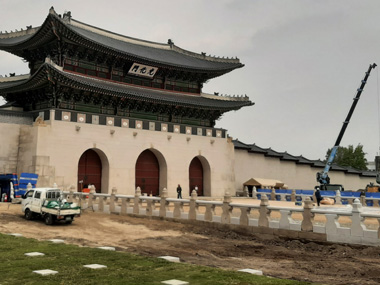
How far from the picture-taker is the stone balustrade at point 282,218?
1683cm

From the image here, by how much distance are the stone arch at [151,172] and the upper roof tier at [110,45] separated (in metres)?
9.03

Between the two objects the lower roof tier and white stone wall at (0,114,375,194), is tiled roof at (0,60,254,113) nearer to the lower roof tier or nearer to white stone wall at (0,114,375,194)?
the lower roof tier

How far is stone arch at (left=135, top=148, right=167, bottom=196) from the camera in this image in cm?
3928

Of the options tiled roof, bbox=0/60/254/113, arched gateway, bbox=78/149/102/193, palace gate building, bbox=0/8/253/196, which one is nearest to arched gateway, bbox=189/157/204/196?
palace gate building, bbox=0/8/253/196

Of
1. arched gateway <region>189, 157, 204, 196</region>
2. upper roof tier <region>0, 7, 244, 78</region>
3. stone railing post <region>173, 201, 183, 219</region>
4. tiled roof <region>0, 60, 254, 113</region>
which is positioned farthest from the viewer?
arched gateway <region>189, 157, 204, 196</region>

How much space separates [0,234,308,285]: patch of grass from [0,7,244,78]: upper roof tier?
24.2 metres

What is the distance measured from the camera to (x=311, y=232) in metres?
18.1

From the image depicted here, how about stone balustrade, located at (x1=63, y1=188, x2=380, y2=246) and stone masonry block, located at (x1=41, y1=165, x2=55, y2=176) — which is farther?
stone masonry block, located at (x1=41, y1=165, x2=55, y2=176)

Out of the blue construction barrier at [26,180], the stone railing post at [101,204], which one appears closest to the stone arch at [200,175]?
the stone railing post at [101,204]

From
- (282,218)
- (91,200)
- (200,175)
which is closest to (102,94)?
(91,200)

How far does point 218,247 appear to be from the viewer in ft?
55.4

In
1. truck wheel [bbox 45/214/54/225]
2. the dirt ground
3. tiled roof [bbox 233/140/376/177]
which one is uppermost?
tiled roof [bbox 233/140/376/177]

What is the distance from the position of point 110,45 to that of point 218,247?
97.1 feet

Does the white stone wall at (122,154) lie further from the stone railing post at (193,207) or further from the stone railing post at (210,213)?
the stone railing post at (210,213)
